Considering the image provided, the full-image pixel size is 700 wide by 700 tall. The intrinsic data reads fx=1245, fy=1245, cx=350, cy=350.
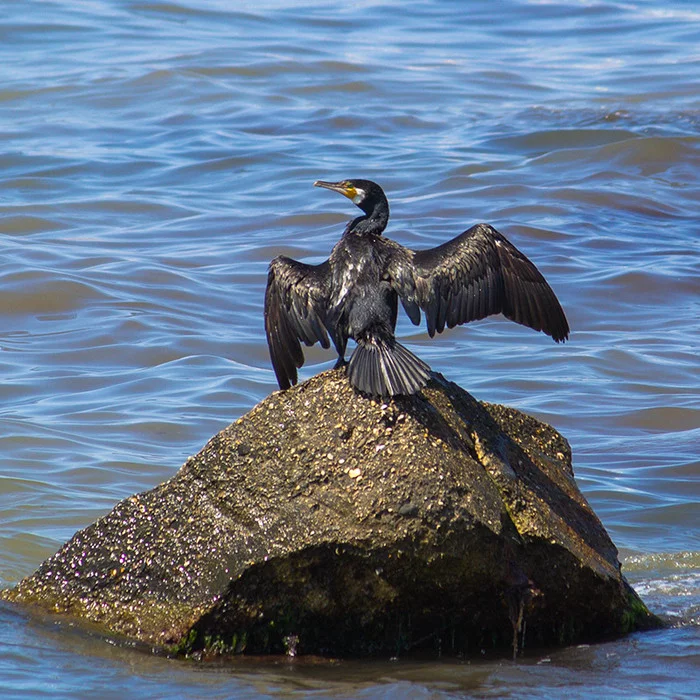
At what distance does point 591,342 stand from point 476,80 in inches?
366

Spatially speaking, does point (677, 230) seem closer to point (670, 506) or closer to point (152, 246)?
point (152, 246)

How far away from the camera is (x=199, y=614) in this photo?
13.1 feet

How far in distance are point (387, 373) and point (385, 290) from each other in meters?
0.67

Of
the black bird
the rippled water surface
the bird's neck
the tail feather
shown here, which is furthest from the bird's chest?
the rippled water surface

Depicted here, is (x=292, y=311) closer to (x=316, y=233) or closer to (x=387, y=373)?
(x=387, y=373)

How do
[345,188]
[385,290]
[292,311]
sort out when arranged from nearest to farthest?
[385,290], [292,311], [345,188]

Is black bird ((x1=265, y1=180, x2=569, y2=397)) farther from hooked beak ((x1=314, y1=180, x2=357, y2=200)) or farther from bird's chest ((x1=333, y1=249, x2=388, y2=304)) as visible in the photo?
hooked beak ((x1=314, y1=180, x2=357, y2=200))

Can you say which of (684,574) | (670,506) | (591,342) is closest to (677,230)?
(591,342)

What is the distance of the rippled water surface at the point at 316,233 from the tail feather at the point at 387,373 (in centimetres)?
89

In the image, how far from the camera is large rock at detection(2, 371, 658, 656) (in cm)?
388

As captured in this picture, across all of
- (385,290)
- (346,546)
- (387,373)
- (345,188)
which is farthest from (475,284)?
(346,546)

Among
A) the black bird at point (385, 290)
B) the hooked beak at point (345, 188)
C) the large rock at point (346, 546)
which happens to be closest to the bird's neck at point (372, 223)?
the black bird at point (385, 290)

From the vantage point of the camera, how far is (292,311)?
4867 mm

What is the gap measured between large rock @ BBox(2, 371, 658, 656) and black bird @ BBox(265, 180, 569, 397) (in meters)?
0.46
